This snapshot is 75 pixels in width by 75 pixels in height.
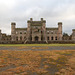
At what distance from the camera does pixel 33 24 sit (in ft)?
150

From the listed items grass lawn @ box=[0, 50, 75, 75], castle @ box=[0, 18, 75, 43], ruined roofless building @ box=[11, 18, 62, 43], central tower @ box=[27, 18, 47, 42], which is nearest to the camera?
grass lawn @ box=[0, 50, 75, 75]

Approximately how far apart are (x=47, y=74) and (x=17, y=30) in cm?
4604

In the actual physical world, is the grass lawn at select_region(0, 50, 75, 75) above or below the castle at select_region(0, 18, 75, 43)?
below

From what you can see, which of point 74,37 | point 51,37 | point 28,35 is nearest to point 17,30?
point 28,35

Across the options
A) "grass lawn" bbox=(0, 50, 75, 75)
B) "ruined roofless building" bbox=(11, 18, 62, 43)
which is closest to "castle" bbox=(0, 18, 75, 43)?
"ruined roofless building" bbox=(11, 18, 62, 43)

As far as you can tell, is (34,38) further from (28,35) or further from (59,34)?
(59,34)

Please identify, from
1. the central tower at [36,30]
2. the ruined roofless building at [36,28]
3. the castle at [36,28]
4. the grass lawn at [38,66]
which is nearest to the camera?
the grass lawn at [38,66]

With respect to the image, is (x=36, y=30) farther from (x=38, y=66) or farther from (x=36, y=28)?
(x=38, y=66)

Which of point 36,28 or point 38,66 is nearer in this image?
point 38,66

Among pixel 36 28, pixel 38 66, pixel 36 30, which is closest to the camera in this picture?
pixel 38 66

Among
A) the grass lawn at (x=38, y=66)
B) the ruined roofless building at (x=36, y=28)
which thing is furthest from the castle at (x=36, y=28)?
the grass lawn at (x=38, y=66)

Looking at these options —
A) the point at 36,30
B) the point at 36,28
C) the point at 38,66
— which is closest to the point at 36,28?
the point at 36,28

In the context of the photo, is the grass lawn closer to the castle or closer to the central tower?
the central tower

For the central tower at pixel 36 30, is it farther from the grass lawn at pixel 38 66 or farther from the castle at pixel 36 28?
the grass lawn at pixel 38 66
